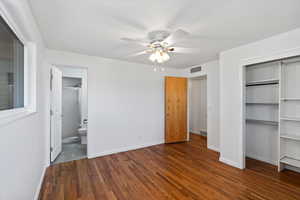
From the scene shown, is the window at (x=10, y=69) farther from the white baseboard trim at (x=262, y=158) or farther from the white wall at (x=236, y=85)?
the white baseboard trim at (x=262, y=158)

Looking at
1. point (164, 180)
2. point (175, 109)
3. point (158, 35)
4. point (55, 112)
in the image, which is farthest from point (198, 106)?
point (55, 112)

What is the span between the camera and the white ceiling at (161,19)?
1549 millimetres

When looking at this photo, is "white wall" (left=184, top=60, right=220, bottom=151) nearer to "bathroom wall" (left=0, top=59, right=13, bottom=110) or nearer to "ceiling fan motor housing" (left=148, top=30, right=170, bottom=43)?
"ceiling fan motor housing" (left=148, top=30, right=170, bottom=43)

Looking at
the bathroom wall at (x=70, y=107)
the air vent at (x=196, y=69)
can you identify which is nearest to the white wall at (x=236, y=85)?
the air vent at (x=196, y=69)

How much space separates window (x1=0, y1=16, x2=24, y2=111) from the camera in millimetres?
1211

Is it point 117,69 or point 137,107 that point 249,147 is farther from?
point 117,69

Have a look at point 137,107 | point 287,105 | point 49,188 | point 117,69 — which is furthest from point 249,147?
point 49,188

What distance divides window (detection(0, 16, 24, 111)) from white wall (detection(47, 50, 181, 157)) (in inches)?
58.4

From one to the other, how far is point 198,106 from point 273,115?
9.01 ft

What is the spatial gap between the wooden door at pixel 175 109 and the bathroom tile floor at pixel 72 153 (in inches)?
93.6

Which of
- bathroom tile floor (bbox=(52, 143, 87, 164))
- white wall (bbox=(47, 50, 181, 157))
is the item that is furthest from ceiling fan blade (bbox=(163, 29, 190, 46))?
bathroom tile floor (bbox=(52, 143, 87, 164))

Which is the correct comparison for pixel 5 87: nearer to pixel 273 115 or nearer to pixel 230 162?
pixel 230 162

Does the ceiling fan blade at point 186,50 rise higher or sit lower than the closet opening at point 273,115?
higher

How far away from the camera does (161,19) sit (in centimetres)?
182
